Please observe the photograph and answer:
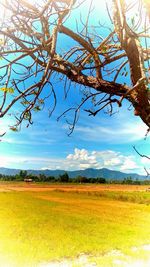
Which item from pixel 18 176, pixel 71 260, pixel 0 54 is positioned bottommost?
pixel 71 260

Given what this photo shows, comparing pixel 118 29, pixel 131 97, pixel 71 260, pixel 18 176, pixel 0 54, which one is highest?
pixel 18 176

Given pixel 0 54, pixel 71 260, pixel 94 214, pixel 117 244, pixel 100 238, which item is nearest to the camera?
pixel 0 54

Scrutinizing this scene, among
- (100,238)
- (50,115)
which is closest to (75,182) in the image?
(100,238)

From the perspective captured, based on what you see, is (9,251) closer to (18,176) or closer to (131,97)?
(131,97)

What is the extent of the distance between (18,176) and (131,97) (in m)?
139

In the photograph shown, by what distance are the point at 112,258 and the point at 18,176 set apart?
353ft

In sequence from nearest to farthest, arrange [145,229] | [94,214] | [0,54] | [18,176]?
1. [0,54]
2. [145,229]
3. [94,214]
4. [18,176]

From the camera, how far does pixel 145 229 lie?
53.2 metres

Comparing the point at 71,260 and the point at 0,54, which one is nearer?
the point at 0,54

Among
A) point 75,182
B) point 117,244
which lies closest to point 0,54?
point 117,244

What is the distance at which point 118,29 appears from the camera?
3.11 metres

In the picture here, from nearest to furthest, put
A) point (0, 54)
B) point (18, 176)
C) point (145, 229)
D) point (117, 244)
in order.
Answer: point (0, 54) < point (117, 244) < point (145, 229) < point (18, 176)

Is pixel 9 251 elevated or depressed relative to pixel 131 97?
depressed

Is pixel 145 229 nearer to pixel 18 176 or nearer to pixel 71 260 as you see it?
pixel 71 260
